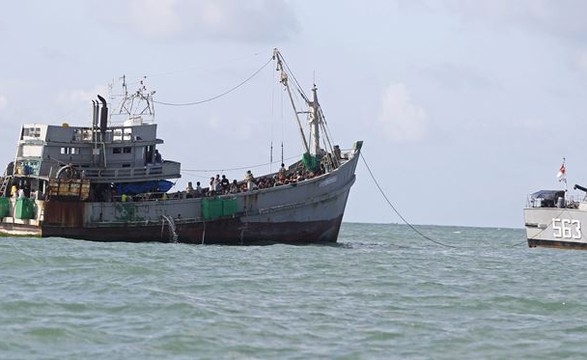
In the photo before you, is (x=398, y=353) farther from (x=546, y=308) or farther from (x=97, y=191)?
(x=97, y=191)

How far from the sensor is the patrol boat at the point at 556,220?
67.0 meters

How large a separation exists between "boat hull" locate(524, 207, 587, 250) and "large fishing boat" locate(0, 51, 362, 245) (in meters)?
17.8

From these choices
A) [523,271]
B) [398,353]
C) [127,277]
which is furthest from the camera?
[523,271]

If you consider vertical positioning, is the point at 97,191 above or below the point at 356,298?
above

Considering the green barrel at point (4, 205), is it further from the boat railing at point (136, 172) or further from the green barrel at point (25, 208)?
the boat railing at point (136, 172)

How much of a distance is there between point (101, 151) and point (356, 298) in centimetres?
2441

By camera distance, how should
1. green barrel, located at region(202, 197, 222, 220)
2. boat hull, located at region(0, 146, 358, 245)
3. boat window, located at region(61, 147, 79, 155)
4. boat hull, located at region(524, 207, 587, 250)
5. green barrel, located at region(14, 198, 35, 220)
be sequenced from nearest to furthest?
green barrel, located at region(14, 198, 35, 220) < boat hull, located at region(0, 146, 358, 245) < boat window, located at region(61, 147, 79, 155) < green barrel, located at region(202, 197, 222, 220) < boat hull, located at region(524, 207, 587, 250)

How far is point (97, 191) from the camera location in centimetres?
5341

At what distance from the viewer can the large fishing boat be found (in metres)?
52.0

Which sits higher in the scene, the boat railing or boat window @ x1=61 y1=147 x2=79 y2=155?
boat window @ x1=61 y1=147 x2=79 y2=155

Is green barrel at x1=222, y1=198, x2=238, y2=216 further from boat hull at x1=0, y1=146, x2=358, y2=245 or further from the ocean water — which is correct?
the ocean water

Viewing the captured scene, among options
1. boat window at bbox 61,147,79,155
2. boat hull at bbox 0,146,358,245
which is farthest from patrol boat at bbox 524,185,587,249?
boat window at bbox 61,147,79,155

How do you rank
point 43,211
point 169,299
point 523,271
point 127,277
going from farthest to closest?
point 43,211 → point 523,271 → point 127,277 → point 169,299

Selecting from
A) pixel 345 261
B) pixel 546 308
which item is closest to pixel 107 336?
pixel 546 308
